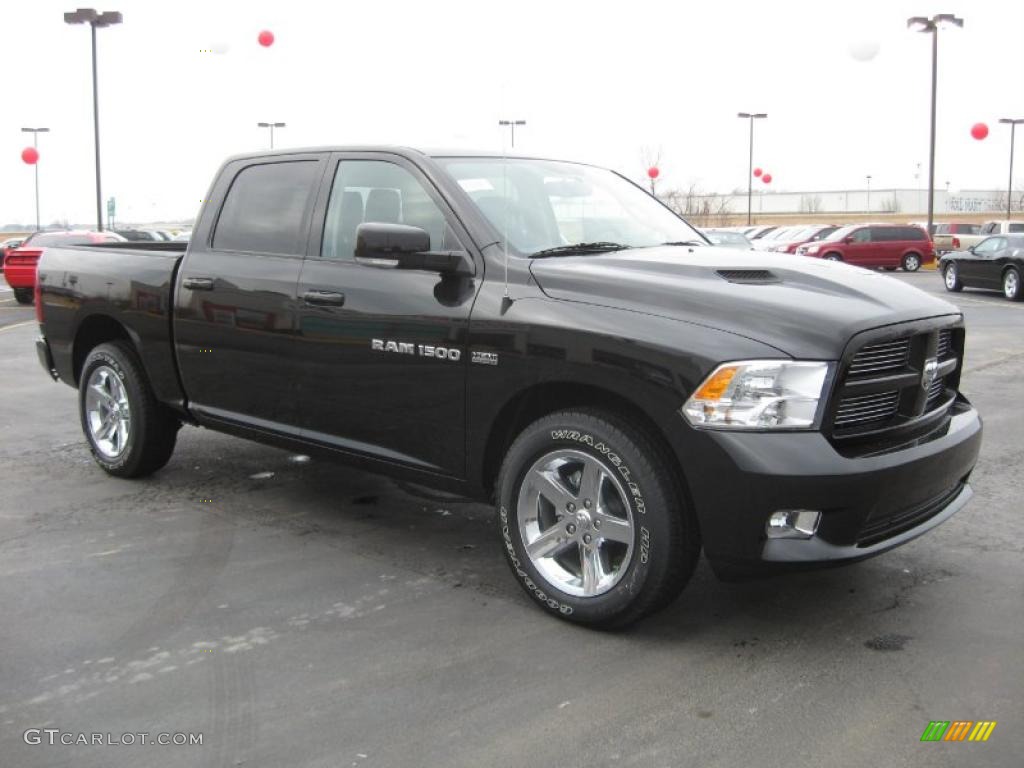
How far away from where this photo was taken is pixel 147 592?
4.30 m

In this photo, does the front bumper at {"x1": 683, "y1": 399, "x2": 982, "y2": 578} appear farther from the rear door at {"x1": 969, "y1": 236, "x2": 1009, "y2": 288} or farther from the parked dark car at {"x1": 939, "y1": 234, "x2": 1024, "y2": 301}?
the rear door at {"x1": 969, "y1": 236, "x2": 1009, "y2": 288}

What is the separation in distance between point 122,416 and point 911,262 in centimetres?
3248

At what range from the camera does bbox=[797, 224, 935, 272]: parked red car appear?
3284 cm

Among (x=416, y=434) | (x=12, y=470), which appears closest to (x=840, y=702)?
(x=416, y=434)

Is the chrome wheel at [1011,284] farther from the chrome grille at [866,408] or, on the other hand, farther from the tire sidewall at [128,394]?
the tire sidewall at [128,394]

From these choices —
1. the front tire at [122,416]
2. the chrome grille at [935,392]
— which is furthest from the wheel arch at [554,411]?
the front tire at [122,416]

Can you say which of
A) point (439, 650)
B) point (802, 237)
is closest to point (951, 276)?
point (802, 237)

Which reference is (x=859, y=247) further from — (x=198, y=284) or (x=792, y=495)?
(x=792, y=495)

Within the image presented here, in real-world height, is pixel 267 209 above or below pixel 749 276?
above

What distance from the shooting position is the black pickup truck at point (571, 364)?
3438mm

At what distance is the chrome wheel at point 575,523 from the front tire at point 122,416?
9.63ft

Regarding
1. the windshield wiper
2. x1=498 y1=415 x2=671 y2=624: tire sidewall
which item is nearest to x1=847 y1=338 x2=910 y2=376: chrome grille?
x1=498 y1=415 x2=671 y2=624: tire sidewall

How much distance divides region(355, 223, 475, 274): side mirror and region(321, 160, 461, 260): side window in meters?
0.21

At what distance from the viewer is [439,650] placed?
Result: 3705 millimetres
